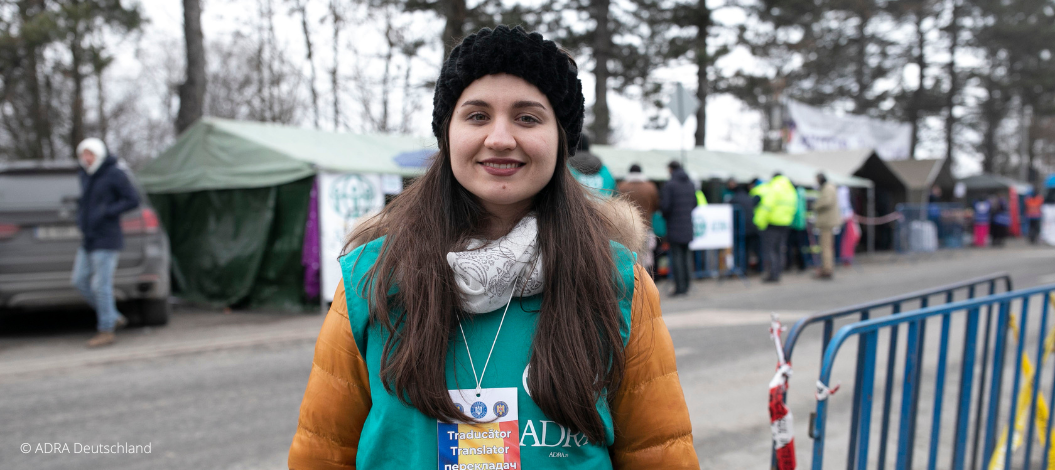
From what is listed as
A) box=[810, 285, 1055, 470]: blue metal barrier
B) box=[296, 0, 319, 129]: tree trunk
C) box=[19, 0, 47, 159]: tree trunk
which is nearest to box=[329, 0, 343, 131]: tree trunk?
box=[296, 0, 319, 129]: tree trunk

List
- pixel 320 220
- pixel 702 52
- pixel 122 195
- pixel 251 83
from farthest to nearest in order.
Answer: pixel 251 83, pixel 702 52, pixel 320 220, pixel 122 195

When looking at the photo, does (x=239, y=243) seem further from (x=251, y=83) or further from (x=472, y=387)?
(x=251, y=83)

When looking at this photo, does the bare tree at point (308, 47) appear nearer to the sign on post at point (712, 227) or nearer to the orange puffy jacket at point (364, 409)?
the sign on post at point (712, 227)

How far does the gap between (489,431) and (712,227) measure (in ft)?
38.3

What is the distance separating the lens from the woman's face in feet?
4.59

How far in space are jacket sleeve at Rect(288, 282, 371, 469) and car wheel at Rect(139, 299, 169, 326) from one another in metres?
7.66

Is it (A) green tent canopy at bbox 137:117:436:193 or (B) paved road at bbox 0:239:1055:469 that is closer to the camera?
(B) paved road at bbox 0:239:1055:469

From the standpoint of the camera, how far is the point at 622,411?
4.68 feet

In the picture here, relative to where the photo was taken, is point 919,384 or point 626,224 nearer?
point 626,224

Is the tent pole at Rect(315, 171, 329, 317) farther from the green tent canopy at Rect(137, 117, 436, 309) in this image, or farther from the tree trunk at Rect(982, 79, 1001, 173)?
the tree trunk at Rect(982, 79, 1001, 173)

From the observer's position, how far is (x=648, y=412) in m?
1.42

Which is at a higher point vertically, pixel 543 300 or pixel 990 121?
pixel 990 121
